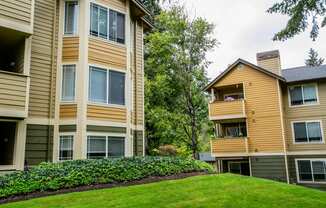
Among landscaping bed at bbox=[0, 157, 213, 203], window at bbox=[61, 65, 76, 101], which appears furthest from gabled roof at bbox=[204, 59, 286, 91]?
window at bbox=[61, 65, 76, 101]

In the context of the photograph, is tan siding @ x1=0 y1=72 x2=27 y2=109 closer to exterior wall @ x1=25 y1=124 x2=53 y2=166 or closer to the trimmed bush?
exterior wall @ x1=25 y1=124 x2=53 y2=166

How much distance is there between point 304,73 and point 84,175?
2156 centimetres

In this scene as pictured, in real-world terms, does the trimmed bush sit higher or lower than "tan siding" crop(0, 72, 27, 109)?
lower

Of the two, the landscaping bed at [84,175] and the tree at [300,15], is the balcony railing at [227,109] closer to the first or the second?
the landscaping bed at [84,175]

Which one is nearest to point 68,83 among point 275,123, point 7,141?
point 7,141

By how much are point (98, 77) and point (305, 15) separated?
337 inches

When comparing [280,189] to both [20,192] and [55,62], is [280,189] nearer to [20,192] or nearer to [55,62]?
[20,192]

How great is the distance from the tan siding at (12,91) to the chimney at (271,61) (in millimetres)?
20806

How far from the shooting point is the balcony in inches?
943

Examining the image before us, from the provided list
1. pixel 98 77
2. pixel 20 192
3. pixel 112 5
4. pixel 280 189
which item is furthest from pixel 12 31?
pixel 280 189

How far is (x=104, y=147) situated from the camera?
13297 millimetres

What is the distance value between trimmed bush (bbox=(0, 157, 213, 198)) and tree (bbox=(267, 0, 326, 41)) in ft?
22.3

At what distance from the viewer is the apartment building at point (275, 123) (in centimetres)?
2317

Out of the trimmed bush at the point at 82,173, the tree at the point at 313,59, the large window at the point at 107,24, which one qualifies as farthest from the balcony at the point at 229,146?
the tree at the point at 313,59
